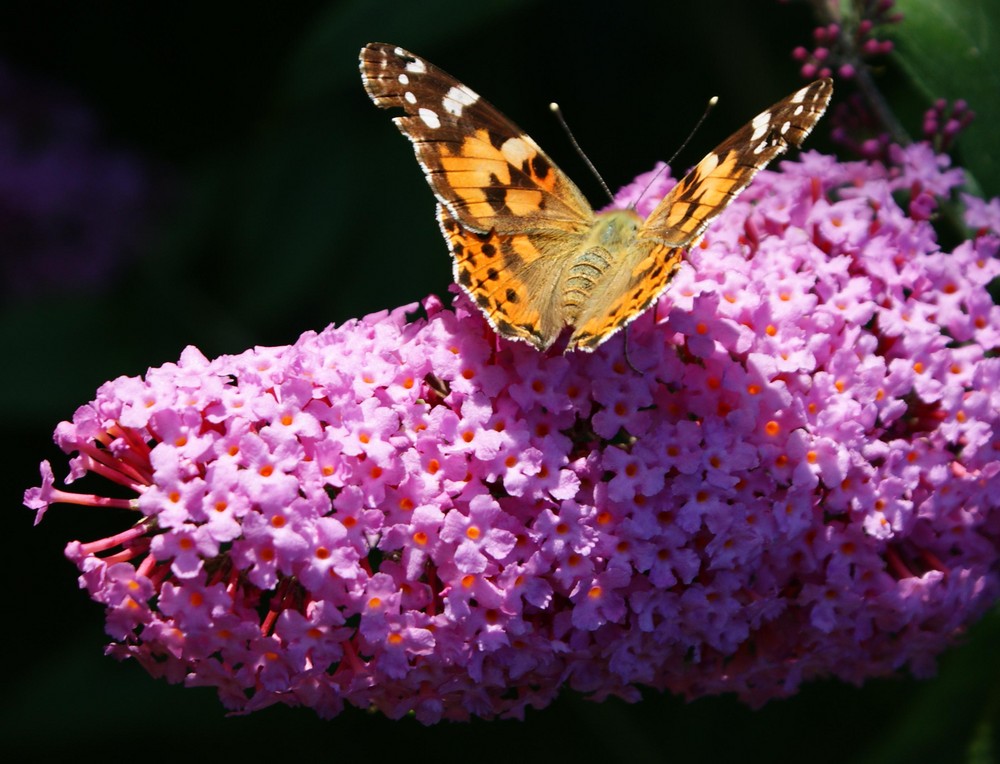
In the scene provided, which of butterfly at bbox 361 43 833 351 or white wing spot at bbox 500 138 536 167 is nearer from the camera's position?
butterfly at bbox 361 43 833 351

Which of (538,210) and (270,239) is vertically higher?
(270,239)

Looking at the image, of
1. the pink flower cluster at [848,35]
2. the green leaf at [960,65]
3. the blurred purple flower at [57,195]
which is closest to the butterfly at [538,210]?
the pink flower cluster at [848,35]

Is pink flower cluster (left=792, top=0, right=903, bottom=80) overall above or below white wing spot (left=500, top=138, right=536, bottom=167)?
below

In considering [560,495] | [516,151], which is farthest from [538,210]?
A: [560,495]

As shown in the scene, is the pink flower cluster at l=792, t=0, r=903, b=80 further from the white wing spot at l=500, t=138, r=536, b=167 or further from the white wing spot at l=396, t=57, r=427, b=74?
the white wing spot at l=396, t=57, r=427, b=74

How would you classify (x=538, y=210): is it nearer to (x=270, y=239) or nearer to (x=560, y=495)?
(x=560, y=495)

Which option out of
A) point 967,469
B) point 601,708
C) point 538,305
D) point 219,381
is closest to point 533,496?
point 538,305

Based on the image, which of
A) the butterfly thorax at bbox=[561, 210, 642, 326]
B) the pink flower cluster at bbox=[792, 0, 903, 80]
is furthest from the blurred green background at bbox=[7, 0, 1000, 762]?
the butterfly thorax at bbox=[561, 210, 642, 326]
